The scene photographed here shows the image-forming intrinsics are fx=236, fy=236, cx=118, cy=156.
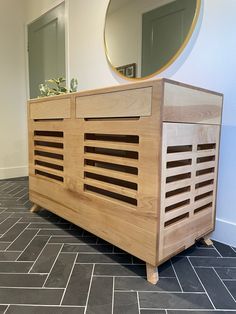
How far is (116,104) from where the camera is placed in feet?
3.82

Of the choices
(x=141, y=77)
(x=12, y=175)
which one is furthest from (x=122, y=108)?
(x=12, y=175)

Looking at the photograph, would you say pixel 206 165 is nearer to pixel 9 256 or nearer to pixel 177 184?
pixel 177 184

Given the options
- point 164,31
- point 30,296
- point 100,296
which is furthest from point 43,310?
point 164,31

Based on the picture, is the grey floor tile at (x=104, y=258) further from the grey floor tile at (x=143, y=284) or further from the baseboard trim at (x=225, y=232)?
the baseboard trim at (x=225, y=232)

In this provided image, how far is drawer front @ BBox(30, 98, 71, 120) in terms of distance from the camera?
59.9 inches

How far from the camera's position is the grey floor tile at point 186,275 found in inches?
42.0

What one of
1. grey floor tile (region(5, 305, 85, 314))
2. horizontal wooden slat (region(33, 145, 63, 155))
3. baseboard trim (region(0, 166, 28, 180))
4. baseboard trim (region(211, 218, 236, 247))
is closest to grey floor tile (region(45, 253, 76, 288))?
grey floor tile (region(5, 305, 85, 314))

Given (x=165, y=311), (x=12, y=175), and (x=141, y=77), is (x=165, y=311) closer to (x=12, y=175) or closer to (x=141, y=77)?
(x=141, y=77)

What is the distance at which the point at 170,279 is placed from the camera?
1123 millimetres

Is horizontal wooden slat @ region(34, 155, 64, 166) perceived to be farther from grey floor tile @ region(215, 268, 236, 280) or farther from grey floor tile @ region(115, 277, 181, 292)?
grey floor tile @ region(215, 268, 236, 280)

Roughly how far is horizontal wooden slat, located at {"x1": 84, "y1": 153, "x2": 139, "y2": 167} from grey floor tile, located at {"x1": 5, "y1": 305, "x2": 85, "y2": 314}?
64 centimetres

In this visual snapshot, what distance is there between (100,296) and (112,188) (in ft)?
1.62

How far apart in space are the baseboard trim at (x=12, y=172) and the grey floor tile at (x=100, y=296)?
2.53 m

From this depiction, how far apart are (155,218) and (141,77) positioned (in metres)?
1.19
